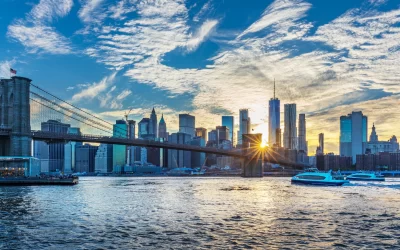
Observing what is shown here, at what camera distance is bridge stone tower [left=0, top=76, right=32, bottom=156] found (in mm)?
91125

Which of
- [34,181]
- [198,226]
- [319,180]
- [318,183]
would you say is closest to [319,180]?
[319,180]

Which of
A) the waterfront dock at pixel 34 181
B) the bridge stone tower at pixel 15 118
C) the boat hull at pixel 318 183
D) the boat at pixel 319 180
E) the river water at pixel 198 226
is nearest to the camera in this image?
the river water at pixel 198 226

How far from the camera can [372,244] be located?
76.9 feet

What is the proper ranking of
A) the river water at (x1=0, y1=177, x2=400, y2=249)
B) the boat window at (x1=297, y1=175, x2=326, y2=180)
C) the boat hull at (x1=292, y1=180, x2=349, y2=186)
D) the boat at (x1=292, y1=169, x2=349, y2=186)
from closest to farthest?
the river water at (x1=0, y1=177, x2=400, y2=249) < the boat hull at (x1=292, y1=180, x2=349, y2=186) < the boat at (x1=292, y1=169, x2=349, y2=186) < the boat window at (x1=297, y1=175, x2=326, y2=180)

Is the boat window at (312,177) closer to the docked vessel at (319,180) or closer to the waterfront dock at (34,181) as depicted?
the docked vessel at (319,180)

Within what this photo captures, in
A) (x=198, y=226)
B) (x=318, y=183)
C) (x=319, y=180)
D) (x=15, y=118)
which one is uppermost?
(x=15, y=118)

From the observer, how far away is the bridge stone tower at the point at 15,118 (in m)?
91.1

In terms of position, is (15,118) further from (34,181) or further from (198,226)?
(198,226)

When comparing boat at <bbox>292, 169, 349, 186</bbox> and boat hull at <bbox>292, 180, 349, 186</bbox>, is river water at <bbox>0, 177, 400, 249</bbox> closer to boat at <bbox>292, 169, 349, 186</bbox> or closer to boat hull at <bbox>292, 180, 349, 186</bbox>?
boat hull at <bbox>292, 180, 349, 186</bbox>

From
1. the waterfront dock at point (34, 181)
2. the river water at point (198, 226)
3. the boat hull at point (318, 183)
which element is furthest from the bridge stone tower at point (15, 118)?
the boat hull at point (318, 183)

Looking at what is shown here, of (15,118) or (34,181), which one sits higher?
(15,118)

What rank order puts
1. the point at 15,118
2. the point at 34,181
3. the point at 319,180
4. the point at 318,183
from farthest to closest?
the point at 15,118 < the point at 319,180 < the point at 318,183 < the point at 34,181

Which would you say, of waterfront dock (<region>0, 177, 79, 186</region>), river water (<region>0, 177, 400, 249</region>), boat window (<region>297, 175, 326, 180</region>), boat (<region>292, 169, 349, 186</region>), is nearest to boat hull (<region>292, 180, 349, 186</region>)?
boat (<region>292, 169, 349, 186</region>)

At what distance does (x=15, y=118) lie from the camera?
304ft
